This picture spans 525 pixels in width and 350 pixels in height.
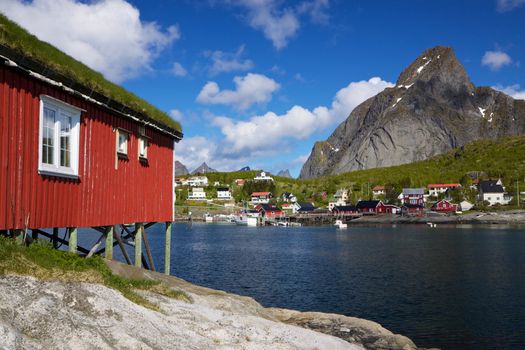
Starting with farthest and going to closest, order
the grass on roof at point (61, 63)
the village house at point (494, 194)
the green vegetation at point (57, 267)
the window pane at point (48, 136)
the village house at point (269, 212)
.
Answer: the village house at point (269, 212) → the village house at point (494, 194) → the window pane at point (48, 136) → the grass on roof at point (61, 63) → the green vegetation at point (57, 267)

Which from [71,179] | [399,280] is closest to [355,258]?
[399,280]

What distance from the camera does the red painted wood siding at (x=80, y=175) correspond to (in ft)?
38.7

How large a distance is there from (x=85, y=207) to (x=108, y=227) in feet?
8.84

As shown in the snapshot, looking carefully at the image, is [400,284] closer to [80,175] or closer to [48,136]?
[80,175]

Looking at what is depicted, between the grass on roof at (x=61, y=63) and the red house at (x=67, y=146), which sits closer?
the red house at (x=67, y=146)

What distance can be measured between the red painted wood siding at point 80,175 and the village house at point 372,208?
146m

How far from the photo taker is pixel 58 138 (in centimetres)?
1380

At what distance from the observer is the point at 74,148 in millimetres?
14477

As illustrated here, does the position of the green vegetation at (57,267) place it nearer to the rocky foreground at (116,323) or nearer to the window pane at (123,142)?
the rocky foreground at (116,323)

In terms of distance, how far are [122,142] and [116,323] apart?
32.1 ft

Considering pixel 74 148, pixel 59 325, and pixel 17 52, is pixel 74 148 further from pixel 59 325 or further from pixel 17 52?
pixel 59 325

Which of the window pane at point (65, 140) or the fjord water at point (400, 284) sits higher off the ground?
the window pane at point (65, 140)

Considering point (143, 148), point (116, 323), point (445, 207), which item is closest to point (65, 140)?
point (143, 148)

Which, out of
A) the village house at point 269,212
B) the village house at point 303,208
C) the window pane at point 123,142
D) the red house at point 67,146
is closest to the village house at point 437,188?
the village house at point 303,208
